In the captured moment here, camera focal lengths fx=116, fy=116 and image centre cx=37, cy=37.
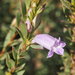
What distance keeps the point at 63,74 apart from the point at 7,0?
48.8 inches

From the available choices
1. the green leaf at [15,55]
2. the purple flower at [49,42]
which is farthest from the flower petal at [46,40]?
the green leaf at [15,55]

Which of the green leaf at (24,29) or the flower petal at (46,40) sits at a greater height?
the green leaf at (24,29)

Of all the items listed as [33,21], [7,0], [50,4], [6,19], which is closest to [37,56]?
[6,19]

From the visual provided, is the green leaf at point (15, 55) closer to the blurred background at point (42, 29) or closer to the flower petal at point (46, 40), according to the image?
the flower petal at point (46, 40)

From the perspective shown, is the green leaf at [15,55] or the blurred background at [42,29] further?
the blurred background at [42,29]

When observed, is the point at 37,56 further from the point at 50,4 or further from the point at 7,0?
the point at 7,0

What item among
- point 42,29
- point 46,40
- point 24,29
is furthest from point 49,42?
point 42,29

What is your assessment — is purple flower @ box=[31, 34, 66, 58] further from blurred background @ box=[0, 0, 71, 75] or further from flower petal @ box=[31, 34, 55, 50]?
blurred background @ box=[0, 0, 71, 75]

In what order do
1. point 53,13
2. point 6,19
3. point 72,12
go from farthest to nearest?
point 53,13 → point 6,19 → point 72,12

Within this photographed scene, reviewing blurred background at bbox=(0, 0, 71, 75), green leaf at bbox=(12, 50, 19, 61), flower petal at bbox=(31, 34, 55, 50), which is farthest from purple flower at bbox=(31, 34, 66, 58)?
blurred background at bbox=(0, 0, 71, 75)

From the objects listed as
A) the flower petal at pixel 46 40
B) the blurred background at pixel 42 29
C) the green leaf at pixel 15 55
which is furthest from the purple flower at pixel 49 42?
the blurred background at pixel 42 29

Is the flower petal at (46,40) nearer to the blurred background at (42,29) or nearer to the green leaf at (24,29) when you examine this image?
the green leaf at (24,29)

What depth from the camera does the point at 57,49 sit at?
2.59ft

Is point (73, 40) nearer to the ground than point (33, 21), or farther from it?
nearer to the ground
